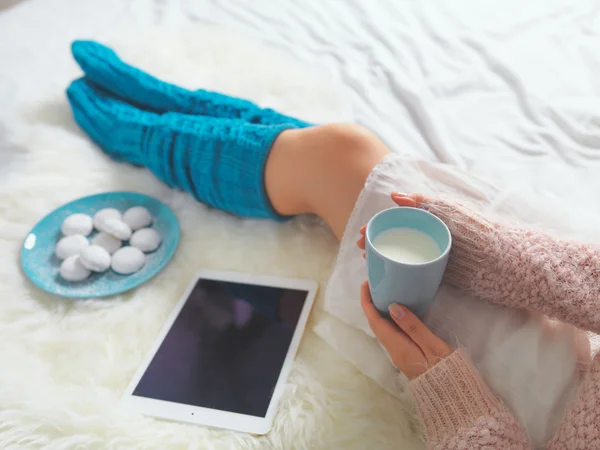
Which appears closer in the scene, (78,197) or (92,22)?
(78,197)

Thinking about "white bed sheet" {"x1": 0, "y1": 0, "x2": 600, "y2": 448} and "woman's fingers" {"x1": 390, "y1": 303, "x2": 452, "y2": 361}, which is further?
"white bed sheet" {"x1": 0, "y1": 0, "x2": 600, "y2": 448}

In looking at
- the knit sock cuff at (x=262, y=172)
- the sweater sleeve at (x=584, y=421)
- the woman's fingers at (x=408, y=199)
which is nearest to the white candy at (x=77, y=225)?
the knit sock cuff at (x=262, y=172)

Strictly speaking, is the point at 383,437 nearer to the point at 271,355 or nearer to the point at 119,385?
the point at 271,355

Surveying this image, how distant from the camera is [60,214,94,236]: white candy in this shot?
32.3 inches

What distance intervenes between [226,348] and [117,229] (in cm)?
27

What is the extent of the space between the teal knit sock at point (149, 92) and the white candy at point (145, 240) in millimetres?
265

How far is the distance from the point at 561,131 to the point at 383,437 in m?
0.62

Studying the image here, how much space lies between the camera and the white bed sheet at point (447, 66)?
85 cm

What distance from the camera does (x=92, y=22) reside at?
4.12 ft

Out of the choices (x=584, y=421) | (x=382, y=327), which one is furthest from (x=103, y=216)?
(x=584, y=421)

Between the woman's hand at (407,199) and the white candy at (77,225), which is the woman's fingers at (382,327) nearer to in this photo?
the woman's hand at (407,199)

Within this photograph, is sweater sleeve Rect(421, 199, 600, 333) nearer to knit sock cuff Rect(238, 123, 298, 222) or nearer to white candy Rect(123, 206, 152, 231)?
knit sock cuff Rect(238, 123, 298, 222)

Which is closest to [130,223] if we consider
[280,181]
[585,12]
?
[280,181]

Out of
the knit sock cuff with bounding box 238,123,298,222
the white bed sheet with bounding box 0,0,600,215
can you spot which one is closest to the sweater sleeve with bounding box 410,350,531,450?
the white bed sheet with bounding box 0,0,600,215
